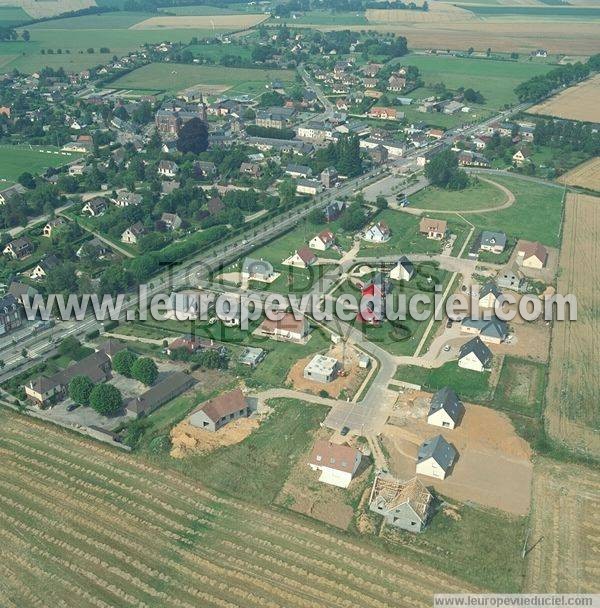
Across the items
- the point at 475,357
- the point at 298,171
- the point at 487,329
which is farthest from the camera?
the point at 298,171

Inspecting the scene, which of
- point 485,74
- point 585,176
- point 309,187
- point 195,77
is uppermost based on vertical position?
point 195,77

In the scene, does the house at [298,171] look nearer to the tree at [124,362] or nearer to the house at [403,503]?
the tree at [124,362]

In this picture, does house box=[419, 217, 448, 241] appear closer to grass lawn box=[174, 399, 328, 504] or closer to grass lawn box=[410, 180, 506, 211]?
grass lawn box=[410, 180, 506, 211]

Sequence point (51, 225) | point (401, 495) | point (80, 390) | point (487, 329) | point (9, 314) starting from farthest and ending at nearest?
point (51, 225)
point (9, 314)
point (487, 329)
point (80, 390)
point (401, 495)

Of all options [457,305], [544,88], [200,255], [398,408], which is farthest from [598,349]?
[544,88]

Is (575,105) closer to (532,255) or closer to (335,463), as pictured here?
(532,255)

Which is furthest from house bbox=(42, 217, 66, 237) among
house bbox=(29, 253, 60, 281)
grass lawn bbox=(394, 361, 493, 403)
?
grass lawn bbox=(394, 361, 493, 403)

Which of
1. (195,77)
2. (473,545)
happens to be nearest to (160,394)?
(473,545)
